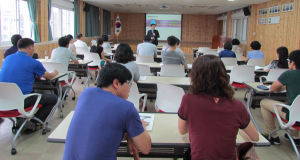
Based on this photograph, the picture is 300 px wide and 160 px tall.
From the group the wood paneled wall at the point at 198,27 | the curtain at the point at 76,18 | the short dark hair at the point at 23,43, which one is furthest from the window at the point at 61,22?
the wood paneled wall at the point at 198,27

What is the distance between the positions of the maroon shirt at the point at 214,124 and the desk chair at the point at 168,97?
1.08 metres

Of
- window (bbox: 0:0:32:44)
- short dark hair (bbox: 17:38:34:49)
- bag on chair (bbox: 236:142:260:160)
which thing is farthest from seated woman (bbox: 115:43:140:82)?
window (bbox: 0:0:32:44)

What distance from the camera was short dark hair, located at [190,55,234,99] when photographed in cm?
144

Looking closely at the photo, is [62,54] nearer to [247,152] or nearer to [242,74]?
[242,74]

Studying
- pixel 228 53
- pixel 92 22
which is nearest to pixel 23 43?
pixel 228 53

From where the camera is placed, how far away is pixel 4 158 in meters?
2.61

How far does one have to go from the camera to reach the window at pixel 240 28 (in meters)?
12.6

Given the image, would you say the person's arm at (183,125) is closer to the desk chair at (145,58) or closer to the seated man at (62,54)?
the seated man at (62,54)

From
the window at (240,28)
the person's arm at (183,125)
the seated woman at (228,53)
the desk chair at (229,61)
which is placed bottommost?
the person's arm at (183,125)

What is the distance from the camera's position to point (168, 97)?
2.74m

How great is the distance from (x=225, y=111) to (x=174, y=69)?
2685 millimetres

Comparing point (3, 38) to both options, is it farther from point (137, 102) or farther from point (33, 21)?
point (137, 102)

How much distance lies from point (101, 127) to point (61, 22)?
32.4 feet

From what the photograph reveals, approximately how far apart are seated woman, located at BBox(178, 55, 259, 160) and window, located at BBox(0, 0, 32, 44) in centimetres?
645
